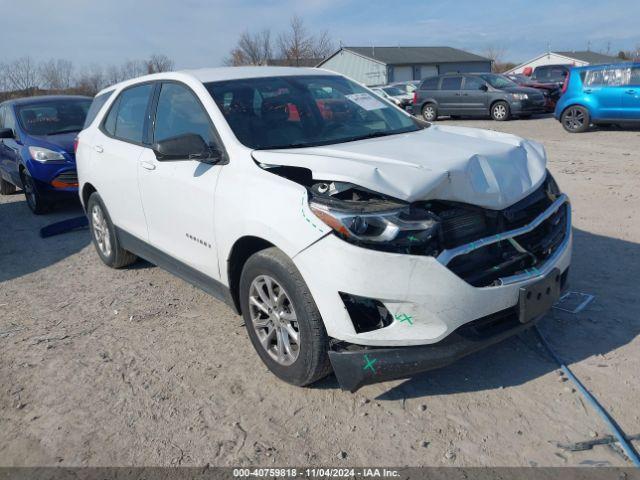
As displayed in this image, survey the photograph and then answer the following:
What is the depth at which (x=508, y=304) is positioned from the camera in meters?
3.02

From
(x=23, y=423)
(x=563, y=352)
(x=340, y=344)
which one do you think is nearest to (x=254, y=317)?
(x=340, y=344)

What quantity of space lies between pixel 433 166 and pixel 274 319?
126cm

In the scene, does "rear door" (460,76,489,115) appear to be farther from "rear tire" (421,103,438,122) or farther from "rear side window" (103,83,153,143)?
"rear side window" (103,83,153,143)

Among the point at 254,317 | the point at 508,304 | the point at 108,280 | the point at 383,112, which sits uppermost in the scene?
the point at 383,112

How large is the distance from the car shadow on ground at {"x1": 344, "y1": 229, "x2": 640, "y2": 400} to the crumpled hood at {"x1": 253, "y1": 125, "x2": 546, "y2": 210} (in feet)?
3.36

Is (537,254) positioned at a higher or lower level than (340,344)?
higher

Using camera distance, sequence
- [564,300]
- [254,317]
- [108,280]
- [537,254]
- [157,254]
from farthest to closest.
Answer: [108,280], [157,254], [564,300], [254,317], [537,254]

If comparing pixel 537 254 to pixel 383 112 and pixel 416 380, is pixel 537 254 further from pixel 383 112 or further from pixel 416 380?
pixel 383 112

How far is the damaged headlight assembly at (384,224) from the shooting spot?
2820mm

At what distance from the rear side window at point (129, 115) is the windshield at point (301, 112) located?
98 cm

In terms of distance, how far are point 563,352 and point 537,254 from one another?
28.7 inches

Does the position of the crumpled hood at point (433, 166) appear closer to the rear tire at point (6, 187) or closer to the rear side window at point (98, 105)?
the rear side window at point (98, 105)

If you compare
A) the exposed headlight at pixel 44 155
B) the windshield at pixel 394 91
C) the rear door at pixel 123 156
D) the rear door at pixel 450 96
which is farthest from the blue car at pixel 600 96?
the rear door at pixel 123 156

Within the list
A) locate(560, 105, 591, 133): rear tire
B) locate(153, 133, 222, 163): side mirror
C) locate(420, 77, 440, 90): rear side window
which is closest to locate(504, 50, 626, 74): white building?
locate(420, 77, 440, 90): rear side window
